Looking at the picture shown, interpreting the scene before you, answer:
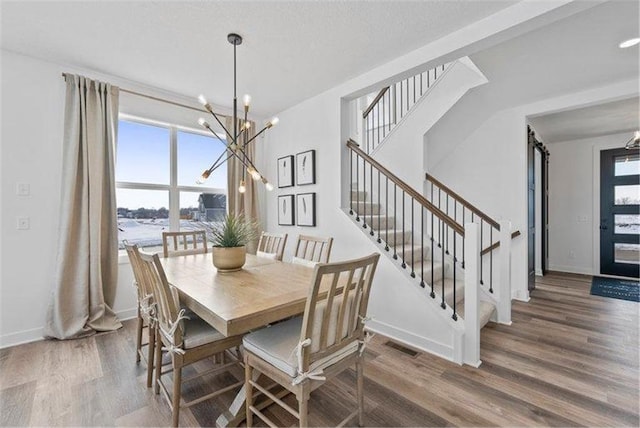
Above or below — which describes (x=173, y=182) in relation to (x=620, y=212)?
above

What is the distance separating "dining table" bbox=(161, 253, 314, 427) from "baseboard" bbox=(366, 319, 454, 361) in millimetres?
1073

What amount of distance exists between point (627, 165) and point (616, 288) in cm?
226

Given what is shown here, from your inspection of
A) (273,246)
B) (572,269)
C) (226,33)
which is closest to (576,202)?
(572,269)

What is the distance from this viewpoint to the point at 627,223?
500 centimetres

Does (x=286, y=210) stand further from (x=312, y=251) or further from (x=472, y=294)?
(x=472, y=294)

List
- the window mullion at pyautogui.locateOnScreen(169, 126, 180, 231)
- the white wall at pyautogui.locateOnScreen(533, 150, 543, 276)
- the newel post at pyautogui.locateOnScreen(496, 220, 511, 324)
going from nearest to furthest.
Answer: the newel post at pyautogui.locateOnScreen(496, 220, 511, 324), the window mullion at pyautogui.locateOnScreen(169, 126, 180, 231), the white wall at pyautogui.locateOnScreen(533, 150, 543, 276)

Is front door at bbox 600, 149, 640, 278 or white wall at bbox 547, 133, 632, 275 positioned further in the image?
white wall at bbox 547, 133, 632, 275

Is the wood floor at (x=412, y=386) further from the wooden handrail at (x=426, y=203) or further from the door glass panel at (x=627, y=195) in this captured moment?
the door glass panel at (x=627, y=195)

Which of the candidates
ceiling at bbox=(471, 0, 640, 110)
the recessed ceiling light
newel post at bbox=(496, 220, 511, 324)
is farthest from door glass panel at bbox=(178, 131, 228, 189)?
the recessed ceiling light

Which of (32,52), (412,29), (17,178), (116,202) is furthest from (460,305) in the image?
(32,52)

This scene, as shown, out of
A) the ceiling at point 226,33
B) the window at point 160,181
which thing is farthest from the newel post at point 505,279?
the window at point 160,181

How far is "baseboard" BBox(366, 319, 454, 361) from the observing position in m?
2.35

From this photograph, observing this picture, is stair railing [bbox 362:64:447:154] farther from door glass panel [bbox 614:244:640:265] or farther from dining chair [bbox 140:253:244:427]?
door glass panel [bbox 614:244:640:265]

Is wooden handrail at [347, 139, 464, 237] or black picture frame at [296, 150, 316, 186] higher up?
black picture frame at [296, 150, 316, 186]
